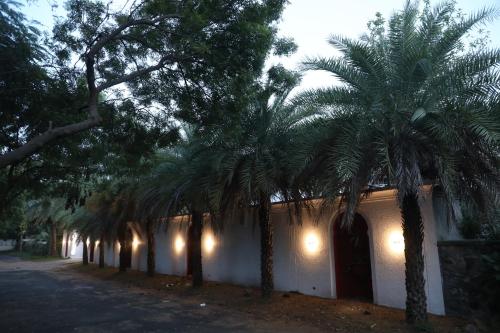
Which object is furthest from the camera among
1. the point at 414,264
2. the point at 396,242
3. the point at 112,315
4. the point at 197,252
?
the point at 197,252

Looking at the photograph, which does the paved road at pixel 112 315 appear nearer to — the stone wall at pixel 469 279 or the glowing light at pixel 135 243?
the stone wall at pixel 469 279

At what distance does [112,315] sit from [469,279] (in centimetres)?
907

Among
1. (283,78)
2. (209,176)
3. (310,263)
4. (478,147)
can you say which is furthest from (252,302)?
(478,147)

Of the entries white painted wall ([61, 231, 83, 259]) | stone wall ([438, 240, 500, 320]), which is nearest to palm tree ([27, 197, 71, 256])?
white painted wall ([61, 231, 83, 259])

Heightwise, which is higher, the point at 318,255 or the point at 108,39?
the point at 108,39

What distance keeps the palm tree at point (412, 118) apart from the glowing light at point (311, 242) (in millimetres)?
4215

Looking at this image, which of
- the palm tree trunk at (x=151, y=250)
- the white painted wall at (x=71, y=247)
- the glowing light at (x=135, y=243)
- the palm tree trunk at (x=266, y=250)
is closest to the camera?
the palm tree trunk at (x=266, y=250)

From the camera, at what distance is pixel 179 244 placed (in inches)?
801

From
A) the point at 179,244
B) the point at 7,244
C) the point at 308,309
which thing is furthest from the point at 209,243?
the point at 7,244

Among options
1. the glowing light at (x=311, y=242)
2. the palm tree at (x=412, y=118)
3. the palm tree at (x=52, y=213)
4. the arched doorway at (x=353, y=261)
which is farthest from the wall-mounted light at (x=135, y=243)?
the palm tree at (x=412, y=118)

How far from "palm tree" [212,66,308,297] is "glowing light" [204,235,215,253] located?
220 inches

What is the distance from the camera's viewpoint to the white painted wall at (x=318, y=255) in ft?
33.1

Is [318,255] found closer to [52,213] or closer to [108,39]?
[108,39]

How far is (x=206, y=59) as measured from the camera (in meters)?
8.84
